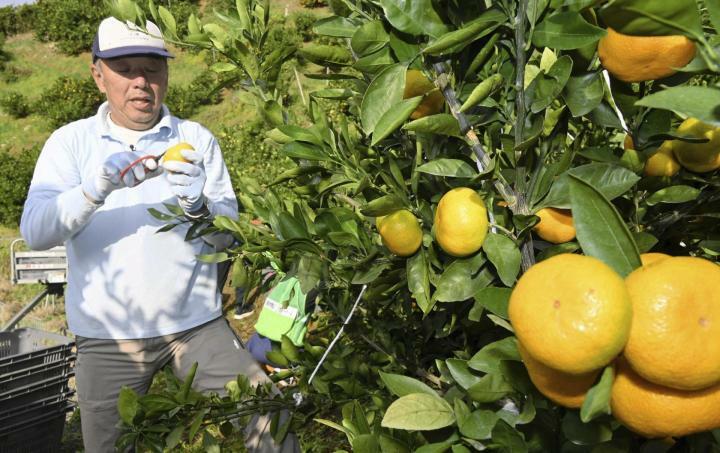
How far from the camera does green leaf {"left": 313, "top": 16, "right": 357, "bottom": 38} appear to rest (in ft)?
2.17

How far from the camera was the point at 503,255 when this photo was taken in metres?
0.60

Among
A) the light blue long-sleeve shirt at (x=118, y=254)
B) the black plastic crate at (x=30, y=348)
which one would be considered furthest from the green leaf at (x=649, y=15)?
the black plastic crate at (x=30, y=348)

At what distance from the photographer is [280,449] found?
5.40 feet

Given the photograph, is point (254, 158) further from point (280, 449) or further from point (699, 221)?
point (699, 221)

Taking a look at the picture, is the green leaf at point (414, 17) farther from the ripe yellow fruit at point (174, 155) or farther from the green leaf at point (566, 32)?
the ripe yellow fruit at point (174, 155)

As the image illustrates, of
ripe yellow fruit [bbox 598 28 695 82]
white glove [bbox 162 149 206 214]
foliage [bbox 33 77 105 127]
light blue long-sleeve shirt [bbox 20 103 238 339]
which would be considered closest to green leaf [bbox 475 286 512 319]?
ripe yellow fruit [bbox 598 28 695 82]

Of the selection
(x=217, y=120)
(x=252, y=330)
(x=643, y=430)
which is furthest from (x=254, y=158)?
(x=643, y=430)

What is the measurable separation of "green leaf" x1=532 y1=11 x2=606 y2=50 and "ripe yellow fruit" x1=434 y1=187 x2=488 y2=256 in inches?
6.6

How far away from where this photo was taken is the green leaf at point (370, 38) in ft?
1.90

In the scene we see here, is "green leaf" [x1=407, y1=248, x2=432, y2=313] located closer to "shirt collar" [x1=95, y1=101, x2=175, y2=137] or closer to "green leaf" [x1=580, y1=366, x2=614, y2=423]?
"green leaf" [x1=580, y1=366, x2=614, y2=423]

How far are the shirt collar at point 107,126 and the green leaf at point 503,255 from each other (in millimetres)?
1600

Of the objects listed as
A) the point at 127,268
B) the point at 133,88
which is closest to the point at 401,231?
the point at 127,268

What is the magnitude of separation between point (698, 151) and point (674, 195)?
55 millimetres

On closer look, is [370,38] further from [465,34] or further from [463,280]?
[463,280]
